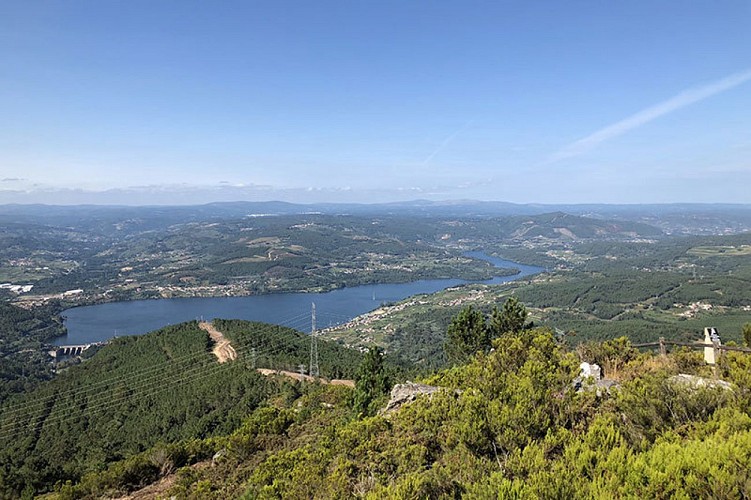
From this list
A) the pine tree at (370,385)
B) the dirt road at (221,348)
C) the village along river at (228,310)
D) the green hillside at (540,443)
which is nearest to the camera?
the green hillside at (540,443)

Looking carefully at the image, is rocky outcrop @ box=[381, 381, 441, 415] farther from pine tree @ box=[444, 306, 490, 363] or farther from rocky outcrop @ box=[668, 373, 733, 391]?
pine tree @ box=[444, 306, 490, 363]

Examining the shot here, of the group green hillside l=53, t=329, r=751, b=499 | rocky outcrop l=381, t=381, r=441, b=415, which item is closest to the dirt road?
green hillside l=53, t=329, r=751, b=499

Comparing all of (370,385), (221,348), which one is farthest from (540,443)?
(221,348)

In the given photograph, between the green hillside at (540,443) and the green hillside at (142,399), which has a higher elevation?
the green hillside at (540,443)

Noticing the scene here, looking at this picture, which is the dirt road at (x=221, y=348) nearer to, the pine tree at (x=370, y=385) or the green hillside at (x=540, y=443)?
the pine tree at (x=370, y=385)

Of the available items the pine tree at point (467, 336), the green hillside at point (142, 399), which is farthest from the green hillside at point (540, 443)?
the green hillside at point (142, 399)
